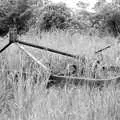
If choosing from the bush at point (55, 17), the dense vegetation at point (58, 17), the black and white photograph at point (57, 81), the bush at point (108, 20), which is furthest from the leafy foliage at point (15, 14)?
the black and white photograph at point (57, 81)

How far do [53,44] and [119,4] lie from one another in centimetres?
516

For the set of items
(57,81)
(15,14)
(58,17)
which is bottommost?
(57,81)

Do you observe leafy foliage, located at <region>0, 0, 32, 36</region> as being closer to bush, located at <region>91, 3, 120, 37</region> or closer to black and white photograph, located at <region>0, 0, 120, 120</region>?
bush, located at <region>91, 3, 120, 37</region>

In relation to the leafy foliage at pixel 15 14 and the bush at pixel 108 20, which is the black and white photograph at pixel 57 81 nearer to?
the bush at pixel 108 20

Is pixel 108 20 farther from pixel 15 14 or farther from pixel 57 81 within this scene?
pixel 57 81

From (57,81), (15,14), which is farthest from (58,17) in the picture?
(57,81)

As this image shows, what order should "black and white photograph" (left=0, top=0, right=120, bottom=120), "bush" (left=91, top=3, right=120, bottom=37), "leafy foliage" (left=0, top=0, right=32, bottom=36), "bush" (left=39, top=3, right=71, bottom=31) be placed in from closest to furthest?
"black and white photograph" (left=0, top=0, right=120, bottom=120)
"bush" (left=39, top=3, right=71, bottom=31)
"bush" (left=91, top=3, right=120, bottom=37)
"leafy foliage" (left=0, top=0, right=32, bottom=36)

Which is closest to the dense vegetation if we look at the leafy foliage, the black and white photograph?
the leafy foliage

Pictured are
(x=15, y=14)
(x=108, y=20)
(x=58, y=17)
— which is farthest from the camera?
(x=15, y=14)

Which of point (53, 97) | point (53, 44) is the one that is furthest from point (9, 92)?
point (53, 44)

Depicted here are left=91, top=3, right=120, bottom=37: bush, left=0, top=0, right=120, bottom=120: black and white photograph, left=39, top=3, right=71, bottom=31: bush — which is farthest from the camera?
left=91, top=3, right=120, bottom=37: bush

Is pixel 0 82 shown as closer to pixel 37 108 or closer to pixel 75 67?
pixel 37 108

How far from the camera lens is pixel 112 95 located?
1909 millimetres

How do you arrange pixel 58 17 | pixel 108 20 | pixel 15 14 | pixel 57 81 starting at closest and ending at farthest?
pixel 57 81, pixel 58 17, pixel 108 20, pixel 15 14
